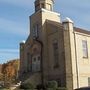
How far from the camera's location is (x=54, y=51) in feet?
136

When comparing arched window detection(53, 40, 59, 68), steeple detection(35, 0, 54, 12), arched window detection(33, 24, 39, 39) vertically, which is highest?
steeple detection(35, 0, 54, 12)

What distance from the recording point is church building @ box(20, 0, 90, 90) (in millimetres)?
38875

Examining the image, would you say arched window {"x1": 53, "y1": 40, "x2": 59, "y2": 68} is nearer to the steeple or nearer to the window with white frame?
the window with white frame

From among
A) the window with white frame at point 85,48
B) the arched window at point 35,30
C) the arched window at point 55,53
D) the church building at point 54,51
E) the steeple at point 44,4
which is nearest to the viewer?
the church building at point 54,51

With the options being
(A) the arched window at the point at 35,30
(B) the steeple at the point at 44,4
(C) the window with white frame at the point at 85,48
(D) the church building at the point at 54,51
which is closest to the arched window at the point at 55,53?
(D) the church building at the point at 54,51

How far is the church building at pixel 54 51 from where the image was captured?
38.9 m

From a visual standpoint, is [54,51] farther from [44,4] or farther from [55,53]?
[44,4]

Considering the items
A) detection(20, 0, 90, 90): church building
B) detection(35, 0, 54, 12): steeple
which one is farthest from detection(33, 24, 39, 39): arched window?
detection(35, 0, 54, 12): steeple

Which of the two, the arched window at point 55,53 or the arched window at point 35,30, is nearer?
the arched window at point 55,53

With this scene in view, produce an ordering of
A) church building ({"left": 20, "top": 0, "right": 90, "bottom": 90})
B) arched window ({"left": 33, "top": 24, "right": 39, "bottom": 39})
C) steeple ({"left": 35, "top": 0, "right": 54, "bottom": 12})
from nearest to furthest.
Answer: church building ({"left": 20, "top": 0, "right": 90, "bottom": 90}) < arched window ({"left": 33, "top": 24, "right": 39, "bottom": 39}) < steeple ({"left": 35, "top": 0, "right": 54, "bottom": 12})

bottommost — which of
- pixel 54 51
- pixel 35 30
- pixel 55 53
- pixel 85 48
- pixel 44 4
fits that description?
pixel 55 53

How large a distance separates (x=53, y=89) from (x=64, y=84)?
3.22 m

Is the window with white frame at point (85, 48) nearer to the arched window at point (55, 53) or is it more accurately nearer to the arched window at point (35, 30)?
the arched window at point (55, 53)

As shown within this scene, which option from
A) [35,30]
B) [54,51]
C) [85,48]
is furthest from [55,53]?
[35,30]
